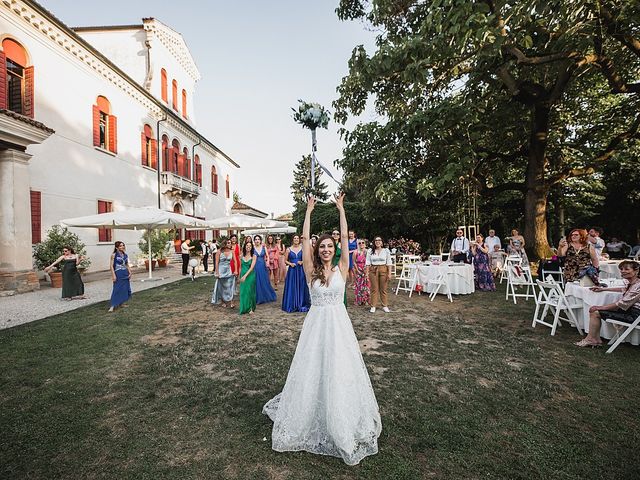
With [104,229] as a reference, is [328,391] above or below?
below

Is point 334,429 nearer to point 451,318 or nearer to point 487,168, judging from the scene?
point 451,318

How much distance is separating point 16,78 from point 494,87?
16859mm

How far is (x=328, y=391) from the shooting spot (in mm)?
2752

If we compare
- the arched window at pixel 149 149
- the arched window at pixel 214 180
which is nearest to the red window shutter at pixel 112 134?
the arched window at pixel 149 149

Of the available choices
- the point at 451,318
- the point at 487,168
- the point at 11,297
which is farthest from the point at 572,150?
the point at 11,297

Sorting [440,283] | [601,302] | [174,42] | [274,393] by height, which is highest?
[174,42]

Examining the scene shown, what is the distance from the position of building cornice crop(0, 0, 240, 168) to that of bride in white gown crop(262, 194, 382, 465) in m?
15.7

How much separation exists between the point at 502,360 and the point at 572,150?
14.3 m

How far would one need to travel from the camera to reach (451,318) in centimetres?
734

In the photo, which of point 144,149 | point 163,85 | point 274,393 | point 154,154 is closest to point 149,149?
point 154,154

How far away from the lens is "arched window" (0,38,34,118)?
1109 centimetres

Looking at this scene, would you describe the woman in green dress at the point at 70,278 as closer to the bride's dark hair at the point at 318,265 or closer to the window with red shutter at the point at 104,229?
the window with red shutter at the point at 104,229

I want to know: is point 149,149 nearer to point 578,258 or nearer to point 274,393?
point 274,393

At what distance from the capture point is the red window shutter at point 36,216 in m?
12.2
